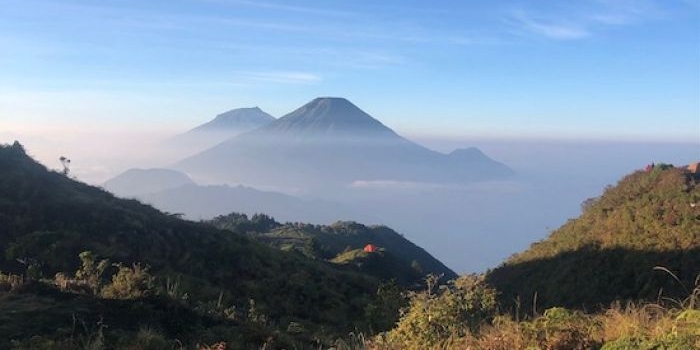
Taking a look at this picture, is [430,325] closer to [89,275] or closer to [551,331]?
[551,331]

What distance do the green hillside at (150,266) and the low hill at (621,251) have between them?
16035mm

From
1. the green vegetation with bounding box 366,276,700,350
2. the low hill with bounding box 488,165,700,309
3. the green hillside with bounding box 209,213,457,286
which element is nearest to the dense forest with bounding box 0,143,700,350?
the green vegetation with bounding box 366,276,700,350

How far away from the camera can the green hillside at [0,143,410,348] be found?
34.6ft

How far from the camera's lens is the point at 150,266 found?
24.0 meters

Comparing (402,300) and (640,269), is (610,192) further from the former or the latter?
(402,300)

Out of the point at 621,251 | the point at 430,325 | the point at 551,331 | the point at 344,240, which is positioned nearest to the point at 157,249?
the point at 430,325

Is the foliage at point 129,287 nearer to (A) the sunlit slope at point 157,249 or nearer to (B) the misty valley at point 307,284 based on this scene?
(B) the misty valley at point 307,284

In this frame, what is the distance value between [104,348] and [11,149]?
32652 mm

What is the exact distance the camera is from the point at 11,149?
112ft

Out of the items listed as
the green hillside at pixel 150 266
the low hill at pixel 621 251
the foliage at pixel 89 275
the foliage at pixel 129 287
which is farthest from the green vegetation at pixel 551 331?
the low hill at pixel 621 251

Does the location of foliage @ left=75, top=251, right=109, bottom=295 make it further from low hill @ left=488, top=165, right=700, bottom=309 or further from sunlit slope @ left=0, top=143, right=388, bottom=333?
low hill @ left=488, top=165, right=700, bottom=309

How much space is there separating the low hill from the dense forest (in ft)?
0.55

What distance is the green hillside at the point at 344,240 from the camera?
73438 millimetres

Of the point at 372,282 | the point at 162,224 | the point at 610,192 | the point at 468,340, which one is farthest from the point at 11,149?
the point at 610,192
